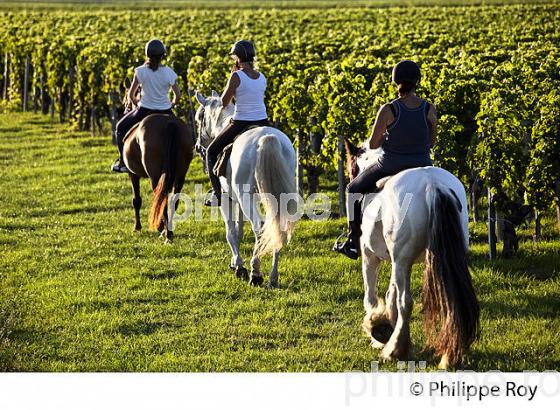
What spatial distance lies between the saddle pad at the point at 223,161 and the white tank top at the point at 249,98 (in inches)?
15.1

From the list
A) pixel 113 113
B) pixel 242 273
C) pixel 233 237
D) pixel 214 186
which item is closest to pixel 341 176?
pixel 214 186

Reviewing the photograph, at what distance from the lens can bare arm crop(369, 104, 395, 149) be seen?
8.71m

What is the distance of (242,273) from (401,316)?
3771mm

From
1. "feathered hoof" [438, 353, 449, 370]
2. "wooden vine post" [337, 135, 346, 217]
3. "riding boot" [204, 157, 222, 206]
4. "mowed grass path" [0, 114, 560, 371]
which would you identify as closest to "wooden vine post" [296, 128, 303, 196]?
"wooden vine post" [337, 135, 346, 217]

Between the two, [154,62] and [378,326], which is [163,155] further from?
[378,326]

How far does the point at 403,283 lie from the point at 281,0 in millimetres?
106193

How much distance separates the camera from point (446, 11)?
6359 cm

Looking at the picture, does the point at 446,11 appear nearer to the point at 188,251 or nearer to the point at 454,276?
the point at 188,251

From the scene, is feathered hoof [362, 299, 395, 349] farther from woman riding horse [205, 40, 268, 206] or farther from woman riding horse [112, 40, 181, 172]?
woman riding horse [112, 40, 181, 172]

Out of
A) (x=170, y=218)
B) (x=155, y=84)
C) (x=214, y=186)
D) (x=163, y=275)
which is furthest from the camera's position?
(x=170, y=218)

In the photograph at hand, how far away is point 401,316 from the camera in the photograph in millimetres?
8609

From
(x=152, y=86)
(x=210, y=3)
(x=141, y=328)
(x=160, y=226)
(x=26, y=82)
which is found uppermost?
(x=210, y=3)

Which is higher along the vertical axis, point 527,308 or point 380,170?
point 380,170

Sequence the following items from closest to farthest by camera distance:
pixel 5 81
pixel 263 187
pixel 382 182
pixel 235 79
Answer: pixel 382 182 → pixel 263 187 → pixel 235 79 → pixel 5 81
